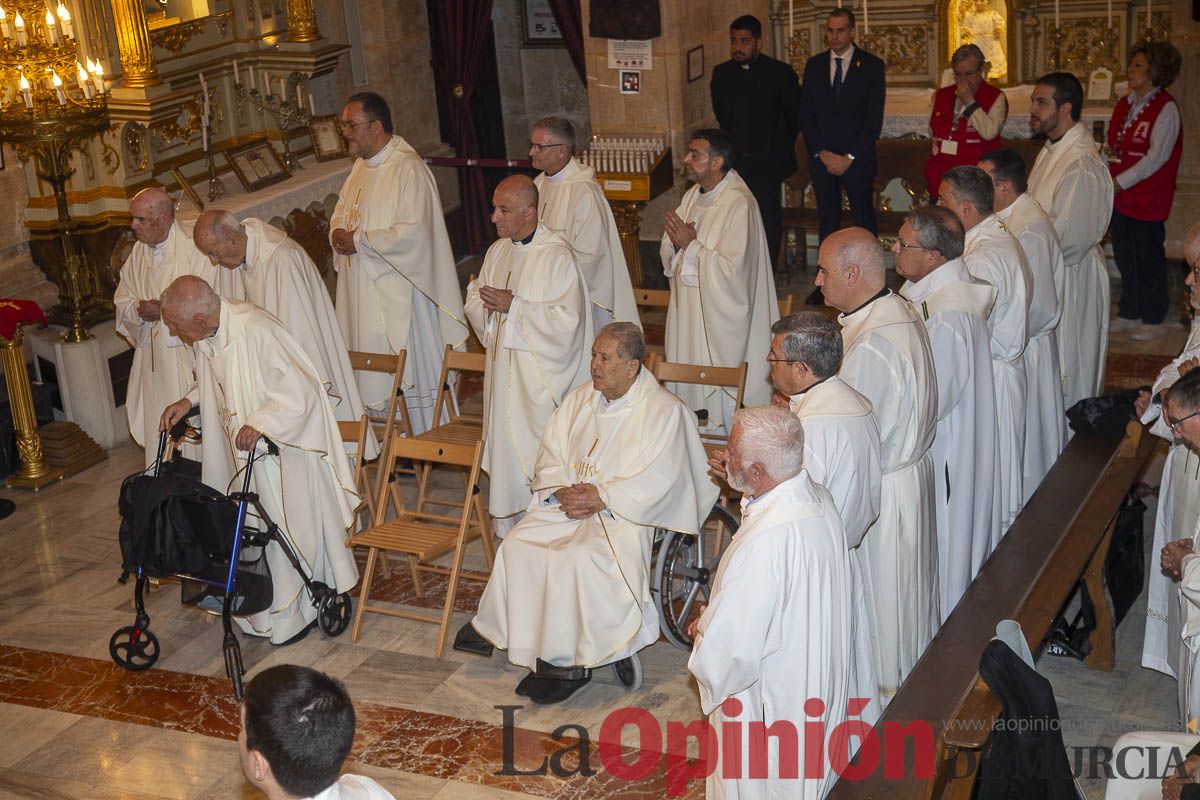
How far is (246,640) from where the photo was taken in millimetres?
6688

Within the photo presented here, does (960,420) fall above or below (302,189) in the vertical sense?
below

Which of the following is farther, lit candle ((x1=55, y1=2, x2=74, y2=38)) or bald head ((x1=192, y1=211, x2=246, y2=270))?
lit candle ((x1=55, y1=2, x2=74, y2=38))

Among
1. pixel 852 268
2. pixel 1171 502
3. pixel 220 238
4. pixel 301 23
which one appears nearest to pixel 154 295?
pixel 220 238

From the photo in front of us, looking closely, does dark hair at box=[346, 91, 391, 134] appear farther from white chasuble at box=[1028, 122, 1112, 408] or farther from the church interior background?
white chasuble at box=[1028, 122, 1112, 408]

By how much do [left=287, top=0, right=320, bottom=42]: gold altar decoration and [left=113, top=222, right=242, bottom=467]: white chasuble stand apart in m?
3.36

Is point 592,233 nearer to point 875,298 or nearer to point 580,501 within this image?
point 580,501

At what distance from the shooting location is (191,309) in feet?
20.2

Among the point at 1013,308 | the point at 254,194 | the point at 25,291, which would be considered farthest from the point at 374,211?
the point at 1013,308

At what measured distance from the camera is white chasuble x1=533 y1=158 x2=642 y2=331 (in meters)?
8.12

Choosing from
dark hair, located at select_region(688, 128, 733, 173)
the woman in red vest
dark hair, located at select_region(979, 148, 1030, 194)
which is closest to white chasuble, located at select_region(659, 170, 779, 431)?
dark hair, located at select_region(688, 128, 733, 173)

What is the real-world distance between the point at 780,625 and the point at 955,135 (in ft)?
21.1

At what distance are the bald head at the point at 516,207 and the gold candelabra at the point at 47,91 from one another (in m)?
3.20

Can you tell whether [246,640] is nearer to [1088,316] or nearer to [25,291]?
[25,291]

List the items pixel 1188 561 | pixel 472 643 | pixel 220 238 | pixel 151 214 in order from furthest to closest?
pixel 151 214 < pixel 220 238 < pixel 472 643 < pixel 1188 561
